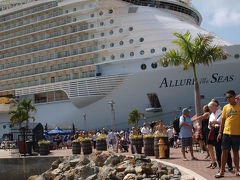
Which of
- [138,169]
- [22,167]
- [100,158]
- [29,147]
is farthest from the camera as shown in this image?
[29,147]

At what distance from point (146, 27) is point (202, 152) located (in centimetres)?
2170

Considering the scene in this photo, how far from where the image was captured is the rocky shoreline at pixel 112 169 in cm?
1089

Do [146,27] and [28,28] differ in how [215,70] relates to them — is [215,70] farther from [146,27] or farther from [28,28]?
[28,28]

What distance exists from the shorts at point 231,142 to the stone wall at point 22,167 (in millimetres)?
11998

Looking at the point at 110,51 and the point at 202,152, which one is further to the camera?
the point at 110,51

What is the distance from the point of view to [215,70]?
32031 millimetres

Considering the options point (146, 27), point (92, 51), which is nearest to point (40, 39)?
point (92, 51)

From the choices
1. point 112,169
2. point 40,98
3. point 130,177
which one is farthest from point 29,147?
point 40,98

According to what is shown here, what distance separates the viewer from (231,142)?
8.49 metres

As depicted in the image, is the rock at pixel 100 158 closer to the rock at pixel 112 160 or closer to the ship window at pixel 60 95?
the rock at pixel 112 160

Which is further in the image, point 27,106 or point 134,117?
point 27,106

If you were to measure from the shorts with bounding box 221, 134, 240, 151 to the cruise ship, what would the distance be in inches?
916

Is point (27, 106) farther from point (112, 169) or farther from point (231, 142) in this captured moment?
point (231, 142)

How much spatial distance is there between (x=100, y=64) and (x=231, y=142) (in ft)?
96.1
